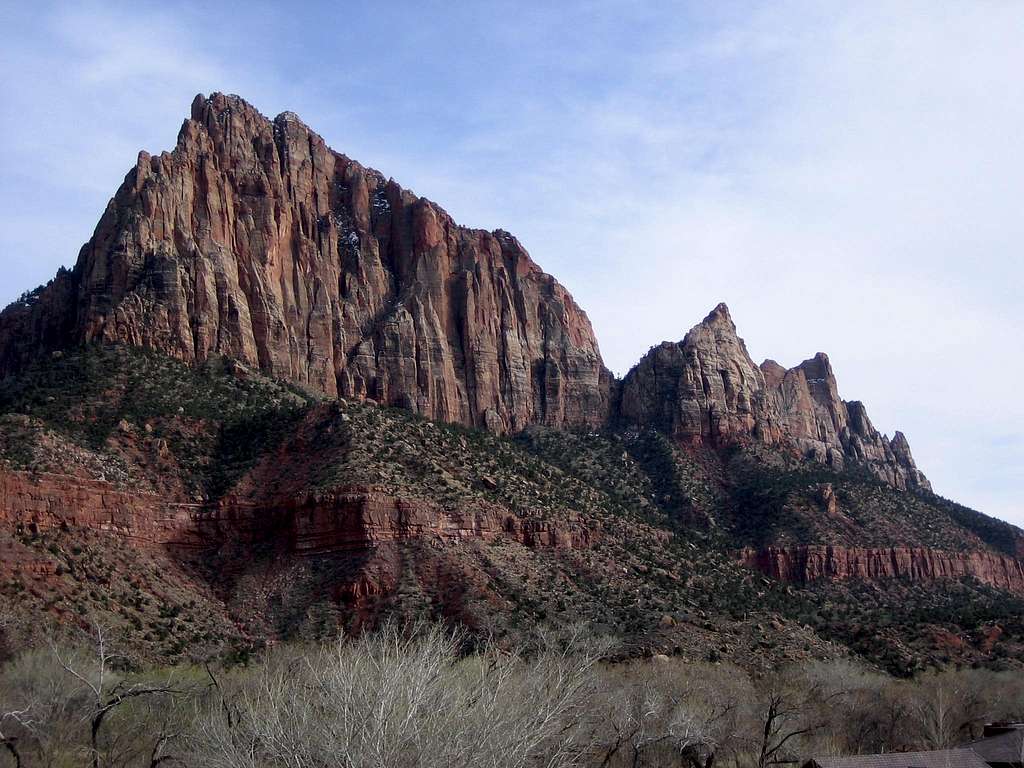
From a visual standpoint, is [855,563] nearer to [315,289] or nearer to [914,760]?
[315,289]

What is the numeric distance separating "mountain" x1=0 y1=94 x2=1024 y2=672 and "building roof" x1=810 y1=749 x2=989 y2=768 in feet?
69.9

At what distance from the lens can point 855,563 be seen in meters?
102

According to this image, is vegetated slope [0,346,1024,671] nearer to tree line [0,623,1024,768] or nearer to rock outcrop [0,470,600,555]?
rock outcrop [0,470,600,555]

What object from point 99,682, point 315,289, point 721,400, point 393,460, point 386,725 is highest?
point 315,289

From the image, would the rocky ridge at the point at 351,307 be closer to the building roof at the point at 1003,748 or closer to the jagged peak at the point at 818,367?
the jagged peak at the point at 818,367

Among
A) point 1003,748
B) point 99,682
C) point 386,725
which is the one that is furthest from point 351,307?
point 386,725

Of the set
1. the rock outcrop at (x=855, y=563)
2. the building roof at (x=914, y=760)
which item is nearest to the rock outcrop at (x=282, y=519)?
the rock outcrop at (x=855, y=563)

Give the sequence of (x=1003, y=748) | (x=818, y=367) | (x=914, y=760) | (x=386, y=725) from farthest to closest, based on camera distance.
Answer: (x=818, y=367), (x=1003, y=748), (x=914, y=760), (x=386, y=725)

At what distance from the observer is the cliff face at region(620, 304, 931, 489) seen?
121812 millimetres

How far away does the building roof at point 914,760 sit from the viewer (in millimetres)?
41062

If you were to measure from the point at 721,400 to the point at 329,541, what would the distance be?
207 feet

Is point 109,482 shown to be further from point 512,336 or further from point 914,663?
point 512,336

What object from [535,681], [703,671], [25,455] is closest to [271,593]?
[25,455]

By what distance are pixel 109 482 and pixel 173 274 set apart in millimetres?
26724
